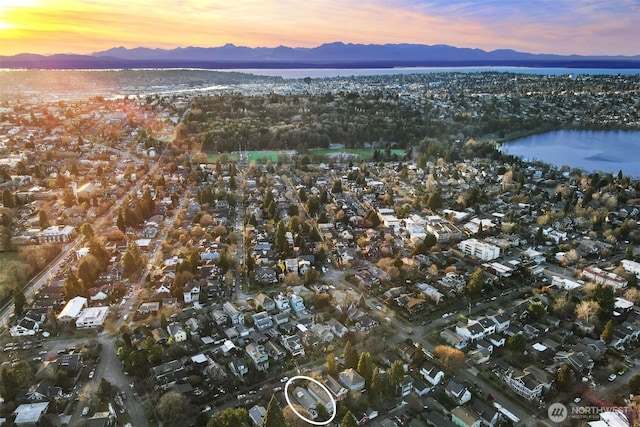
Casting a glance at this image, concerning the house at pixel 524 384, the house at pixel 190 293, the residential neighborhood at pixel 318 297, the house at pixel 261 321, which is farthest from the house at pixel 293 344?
the house at pixel 524 384

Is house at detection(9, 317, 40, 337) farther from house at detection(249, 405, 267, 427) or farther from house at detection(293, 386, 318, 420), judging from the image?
house at detection(293, 386, 318, 420)

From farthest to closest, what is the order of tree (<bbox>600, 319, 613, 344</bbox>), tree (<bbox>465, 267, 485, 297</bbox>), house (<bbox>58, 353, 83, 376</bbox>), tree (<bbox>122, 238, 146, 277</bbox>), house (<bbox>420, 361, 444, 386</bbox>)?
tree (<bbox>122, 238, 146, 277</bbox>), tree (<bbox>465, 267, 485, 297</bbox>), tree (<bbox>600, 319, 613, 344</bbox>), house (<bbox>58, 353, 83, 376</bbox>), house (<bbox>420, 361, 444, 386</bbox>)

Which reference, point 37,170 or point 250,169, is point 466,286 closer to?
point 250,169

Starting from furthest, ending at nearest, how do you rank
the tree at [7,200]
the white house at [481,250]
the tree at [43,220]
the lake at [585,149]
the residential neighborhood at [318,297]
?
the lake at [585,149], the tree at [7,200], the tree at [43,220], the white house at [481,250], the residential neighborhood at [318,297]

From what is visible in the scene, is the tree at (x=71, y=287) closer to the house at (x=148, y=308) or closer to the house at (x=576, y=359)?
the house at (x=148, y=308)

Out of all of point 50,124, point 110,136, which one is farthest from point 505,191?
point 50,124

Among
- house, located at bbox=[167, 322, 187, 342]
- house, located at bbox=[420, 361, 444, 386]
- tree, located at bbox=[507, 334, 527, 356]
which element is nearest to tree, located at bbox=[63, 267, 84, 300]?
house, located at bbox=[167, 322, 187, 342]
